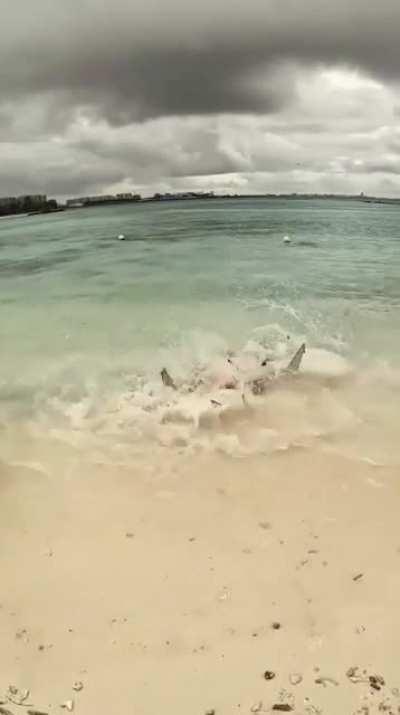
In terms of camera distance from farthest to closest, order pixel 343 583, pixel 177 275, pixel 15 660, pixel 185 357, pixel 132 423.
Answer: pixel 177 275 → pixel 185 357 → pixel 132 423 → pixel 343 583 → pixel 15 660

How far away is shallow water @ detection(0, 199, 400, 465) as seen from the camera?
8852mm

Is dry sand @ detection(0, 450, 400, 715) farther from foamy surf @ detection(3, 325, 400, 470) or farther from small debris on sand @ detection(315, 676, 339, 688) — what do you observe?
foamy surf @ detection(3, 325, 400, 470)

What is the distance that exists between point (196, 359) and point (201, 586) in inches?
276

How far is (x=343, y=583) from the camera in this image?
557 cm

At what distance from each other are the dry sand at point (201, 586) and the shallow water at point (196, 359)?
88 cm

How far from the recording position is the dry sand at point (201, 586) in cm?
457

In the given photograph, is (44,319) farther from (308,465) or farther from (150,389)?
(308,465)

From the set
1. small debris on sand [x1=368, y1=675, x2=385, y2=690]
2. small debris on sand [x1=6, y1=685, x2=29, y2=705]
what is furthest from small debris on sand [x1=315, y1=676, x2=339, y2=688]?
small debris on sand [x1=6, y1=685, x2=29, y2=705]

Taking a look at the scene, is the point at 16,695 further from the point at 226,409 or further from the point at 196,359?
the point at 196,359

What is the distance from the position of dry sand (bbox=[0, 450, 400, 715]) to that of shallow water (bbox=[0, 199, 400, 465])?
0.88 m

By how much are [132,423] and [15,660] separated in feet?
15.4

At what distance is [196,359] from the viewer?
12.3 m

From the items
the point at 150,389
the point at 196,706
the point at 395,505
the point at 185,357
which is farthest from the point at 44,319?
the point at 196,706

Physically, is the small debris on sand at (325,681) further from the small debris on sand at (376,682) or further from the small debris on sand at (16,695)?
the small debris on sand at (16,695)
